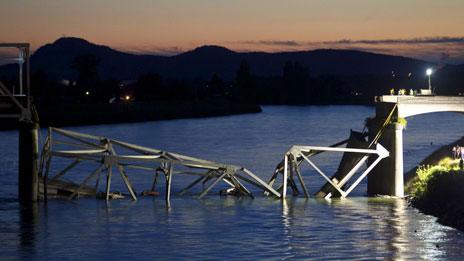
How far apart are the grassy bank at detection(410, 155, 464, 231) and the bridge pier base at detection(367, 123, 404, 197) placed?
6.45 feet

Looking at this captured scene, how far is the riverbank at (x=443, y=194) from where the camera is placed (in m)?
49.3

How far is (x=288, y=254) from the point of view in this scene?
43.0m

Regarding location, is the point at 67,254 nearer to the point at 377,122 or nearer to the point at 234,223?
the point at 234,223

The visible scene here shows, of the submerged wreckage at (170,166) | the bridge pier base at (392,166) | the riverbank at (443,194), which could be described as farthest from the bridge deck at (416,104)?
the riverbank at (443,194)

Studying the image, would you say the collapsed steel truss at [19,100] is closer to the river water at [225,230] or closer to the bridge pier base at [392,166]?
the river water at [225,230]

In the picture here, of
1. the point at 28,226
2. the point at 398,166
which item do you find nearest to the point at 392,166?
the point at 398,166

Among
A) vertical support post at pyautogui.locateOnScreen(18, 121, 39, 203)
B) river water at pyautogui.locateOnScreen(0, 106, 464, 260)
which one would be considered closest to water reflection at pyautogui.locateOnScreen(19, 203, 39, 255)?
river water at pyautogui.locateOnScreen(0, 106, 464, 260)

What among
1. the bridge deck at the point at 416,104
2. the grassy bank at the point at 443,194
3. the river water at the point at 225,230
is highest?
the bridge deck at the point at 416,104

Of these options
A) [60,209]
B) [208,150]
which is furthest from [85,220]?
[208,150]

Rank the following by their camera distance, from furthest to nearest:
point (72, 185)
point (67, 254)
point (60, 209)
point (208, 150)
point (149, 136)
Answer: point (149, 136), point (208, 150), point (72, 185), point (60, 209), point (67, 254)

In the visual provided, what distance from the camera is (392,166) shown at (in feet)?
202

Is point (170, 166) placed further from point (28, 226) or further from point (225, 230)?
point (28, 226)

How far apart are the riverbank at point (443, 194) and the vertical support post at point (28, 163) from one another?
20560mm

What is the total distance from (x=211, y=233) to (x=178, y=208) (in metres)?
8.43
